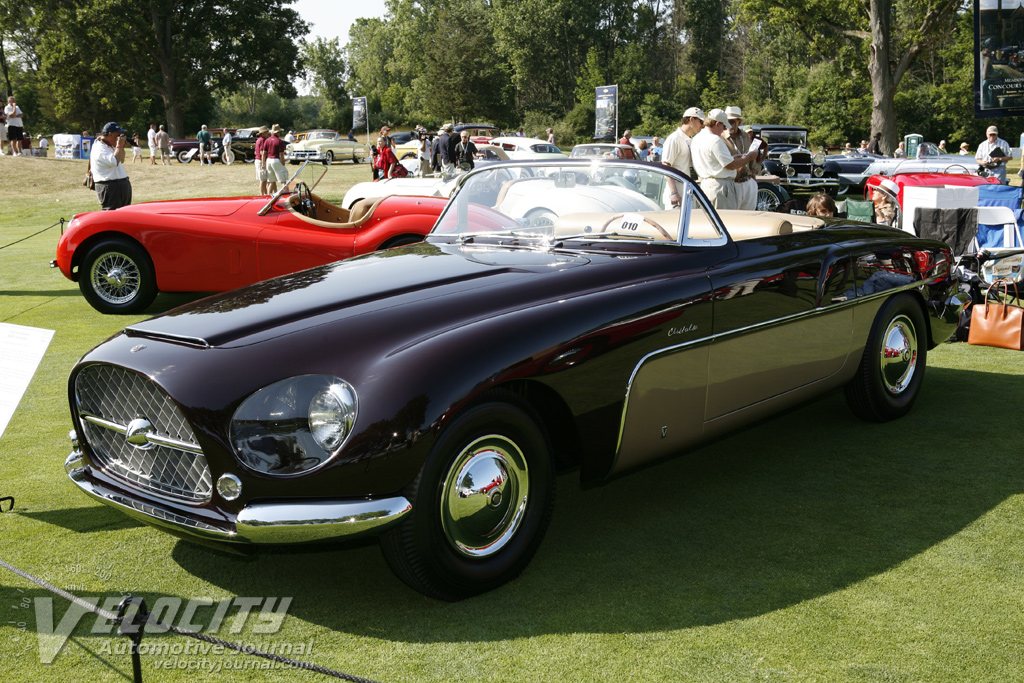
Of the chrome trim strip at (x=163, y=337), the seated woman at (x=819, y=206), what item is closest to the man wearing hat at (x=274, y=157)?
the seated woman at (x=819, y=206)

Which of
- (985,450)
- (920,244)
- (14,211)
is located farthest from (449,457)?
(14,211)

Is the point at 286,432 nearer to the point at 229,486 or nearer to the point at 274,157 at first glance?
the point at 229,486

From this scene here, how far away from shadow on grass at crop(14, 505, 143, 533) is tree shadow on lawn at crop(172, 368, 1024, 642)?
0.48m

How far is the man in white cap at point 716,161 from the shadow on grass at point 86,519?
607 cm

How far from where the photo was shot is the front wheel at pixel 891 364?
193 inches

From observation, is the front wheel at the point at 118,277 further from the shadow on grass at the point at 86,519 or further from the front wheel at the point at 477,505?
the front wheel at the point at 477,505

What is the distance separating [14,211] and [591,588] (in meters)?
23.3

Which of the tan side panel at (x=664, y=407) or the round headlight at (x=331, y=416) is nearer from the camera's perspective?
the round headlight at (x=331, y=416)

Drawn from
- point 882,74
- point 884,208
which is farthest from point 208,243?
point 882,74

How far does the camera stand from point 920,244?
528 cm

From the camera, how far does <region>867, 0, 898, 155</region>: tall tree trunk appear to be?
28.9 meters

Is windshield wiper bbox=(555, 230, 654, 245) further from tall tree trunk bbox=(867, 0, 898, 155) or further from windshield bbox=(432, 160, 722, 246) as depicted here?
tall tree trunk bbox=(867, 0, 898, 155)

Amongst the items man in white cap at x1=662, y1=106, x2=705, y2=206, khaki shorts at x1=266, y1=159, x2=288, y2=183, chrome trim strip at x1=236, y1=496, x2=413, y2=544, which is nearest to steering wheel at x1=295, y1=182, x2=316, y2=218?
man in white cap at x1=662, y1=106, x2=705, y2=206

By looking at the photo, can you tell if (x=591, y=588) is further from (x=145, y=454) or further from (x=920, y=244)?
(x=920, y=244)
